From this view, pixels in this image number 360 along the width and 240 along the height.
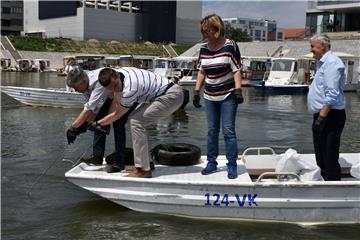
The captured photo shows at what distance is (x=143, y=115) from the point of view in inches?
270

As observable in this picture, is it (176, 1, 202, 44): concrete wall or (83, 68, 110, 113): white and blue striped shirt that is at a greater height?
(176, 1, 202, 44): concrete wall

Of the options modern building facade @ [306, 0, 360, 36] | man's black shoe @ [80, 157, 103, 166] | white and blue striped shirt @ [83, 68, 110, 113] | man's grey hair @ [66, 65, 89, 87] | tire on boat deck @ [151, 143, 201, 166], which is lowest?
man's black shoe @ [80, 157, 103, 166]

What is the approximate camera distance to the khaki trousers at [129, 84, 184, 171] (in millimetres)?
6871

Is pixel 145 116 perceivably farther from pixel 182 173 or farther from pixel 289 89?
pixel 289 89

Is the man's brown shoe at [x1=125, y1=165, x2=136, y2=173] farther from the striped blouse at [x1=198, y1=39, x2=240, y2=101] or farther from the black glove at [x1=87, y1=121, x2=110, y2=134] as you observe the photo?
the striped blouse at [x1=198, y1=39, x2=240, y2=101]

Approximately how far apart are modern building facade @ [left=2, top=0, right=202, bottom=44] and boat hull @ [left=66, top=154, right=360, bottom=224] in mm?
116043

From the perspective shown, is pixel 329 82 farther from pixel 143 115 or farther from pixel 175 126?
pixel 175 126

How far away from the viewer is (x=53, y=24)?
130 meters

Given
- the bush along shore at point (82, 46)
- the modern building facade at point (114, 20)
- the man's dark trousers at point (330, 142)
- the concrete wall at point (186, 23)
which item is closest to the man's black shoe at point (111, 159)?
the man's dark trousers at point (330, 142)

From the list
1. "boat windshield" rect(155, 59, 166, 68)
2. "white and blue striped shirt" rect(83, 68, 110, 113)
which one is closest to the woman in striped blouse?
"white and blue striped shirt" rect(83, 68, 110, 113)

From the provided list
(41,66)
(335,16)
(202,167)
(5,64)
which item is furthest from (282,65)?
(5,64)

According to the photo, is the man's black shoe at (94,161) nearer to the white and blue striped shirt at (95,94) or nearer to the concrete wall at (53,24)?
the white and blue striped shirt at (95,94)

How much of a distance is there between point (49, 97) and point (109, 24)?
107 metres

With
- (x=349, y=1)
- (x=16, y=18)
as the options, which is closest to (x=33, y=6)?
(x=16, y=18)
